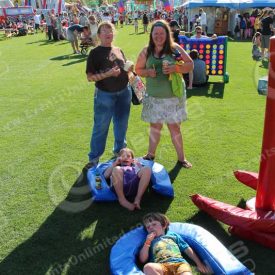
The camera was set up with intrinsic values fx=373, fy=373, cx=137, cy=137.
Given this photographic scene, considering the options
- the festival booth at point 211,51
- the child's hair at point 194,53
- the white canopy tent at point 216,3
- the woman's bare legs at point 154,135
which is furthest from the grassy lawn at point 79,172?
the white canopy tent at point 216,3

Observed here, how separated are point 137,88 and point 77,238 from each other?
2.20 meters

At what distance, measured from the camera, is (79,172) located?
502 cm

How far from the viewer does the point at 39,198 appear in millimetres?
4402

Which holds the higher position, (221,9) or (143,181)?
(221,9)

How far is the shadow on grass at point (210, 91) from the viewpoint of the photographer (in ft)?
28.3

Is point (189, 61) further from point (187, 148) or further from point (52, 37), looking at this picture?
point (52, 37)

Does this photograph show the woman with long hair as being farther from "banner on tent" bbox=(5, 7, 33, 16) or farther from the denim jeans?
"banner on tent" bbox=(5, 7, 33, 16)

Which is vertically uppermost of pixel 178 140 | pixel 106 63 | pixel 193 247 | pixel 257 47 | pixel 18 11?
pixel 18 11

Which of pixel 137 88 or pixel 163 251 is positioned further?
pixel 137 88

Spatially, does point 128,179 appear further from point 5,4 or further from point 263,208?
point 5,4

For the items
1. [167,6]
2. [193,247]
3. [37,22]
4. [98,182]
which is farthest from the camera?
[167,6]

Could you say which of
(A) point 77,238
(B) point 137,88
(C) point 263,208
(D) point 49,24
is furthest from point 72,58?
(C) point 263,208

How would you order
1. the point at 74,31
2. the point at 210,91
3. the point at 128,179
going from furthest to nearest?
the point at 74,31
the point at 210,91
the point at 128,179

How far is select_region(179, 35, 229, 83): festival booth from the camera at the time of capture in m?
9.30
